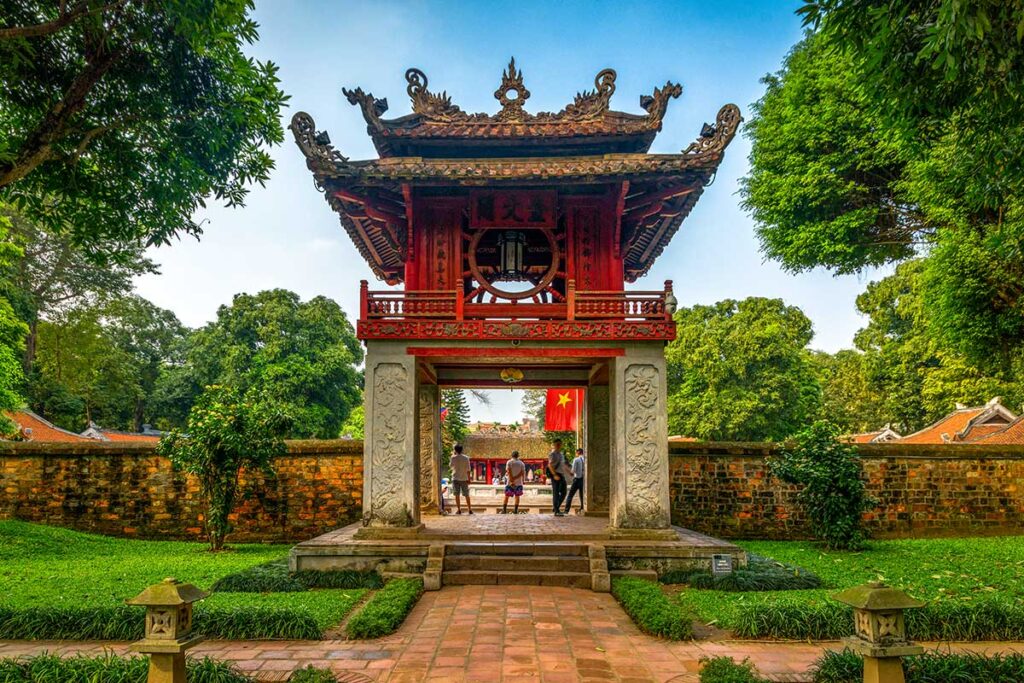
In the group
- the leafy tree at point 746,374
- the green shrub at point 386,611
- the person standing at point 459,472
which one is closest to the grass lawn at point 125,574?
the green shrub at point 386,611

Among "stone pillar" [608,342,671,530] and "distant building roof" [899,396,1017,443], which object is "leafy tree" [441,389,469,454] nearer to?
"stone pillar" [608,342,671,530]

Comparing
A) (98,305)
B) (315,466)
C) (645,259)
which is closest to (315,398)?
(98,305)

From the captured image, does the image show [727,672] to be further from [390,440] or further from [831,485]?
[831,485]

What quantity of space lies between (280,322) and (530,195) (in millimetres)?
20201

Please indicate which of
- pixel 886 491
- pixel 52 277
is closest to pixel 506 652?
pixel 886 491

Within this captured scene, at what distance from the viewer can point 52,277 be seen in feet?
80.3

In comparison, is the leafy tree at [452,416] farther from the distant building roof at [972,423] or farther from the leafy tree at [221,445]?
the distant building roof at [972,423]

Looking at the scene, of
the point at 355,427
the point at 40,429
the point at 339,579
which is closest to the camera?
the point at 339,579

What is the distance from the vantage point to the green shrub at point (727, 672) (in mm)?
4574

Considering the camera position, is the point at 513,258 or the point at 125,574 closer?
the point at 125,574

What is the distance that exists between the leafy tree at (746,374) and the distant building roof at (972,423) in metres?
4.94

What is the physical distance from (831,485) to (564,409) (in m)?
6.09

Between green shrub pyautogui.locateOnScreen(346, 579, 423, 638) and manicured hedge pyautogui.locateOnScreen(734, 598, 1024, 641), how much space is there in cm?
332

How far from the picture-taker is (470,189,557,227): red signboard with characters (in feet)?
34.0
